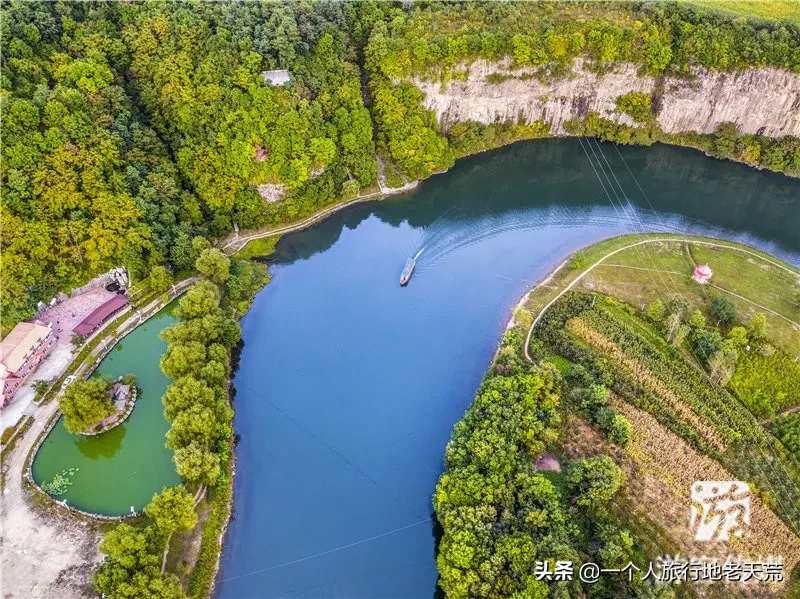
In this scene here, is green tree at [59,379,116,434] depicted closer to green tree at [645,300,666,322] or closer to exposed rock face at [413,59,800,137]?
green tree at [645,300,666,322]

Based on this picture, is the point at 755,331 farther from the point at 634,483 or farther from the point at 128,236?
the point at 128,236

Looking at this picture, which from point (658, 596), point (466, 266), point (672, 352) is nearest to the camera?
point (658, 596)

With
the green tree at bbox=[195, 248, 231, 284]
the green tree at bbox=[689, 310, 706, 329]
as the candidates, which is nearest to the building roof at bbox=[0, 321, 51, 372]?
the green tree at bbox=[195, 248, 231, 284]

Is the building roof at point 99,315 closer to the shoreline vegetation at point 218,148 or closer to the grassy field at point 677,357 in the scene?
the shoreline vegetation at point 218,148

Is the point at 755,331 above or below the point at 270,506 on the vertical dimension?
above

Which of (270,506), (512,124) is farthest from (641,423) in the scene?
(512,124)

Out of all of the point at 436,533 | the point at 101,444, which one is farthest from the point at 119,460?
the point at 436,533
